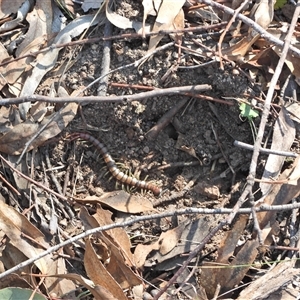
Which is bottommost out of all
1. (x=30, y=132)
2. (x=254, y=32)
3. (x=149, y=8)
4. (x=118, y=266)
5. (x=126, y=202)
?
(x=118, y=266)

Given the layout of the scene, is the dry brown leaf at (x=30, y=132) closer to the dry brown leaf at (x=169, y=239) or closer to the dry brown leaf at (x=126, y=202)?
the dry brown leaf at (x=126, y=202)

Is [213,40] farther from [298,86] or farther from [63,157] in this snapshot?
[63,157]

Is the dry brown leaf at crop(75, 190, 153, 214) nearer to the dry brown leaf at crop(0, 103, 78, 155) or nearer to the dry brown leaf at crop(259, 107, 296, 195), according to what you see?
the dry brown leaf at crop(0, 103, 78, 155)

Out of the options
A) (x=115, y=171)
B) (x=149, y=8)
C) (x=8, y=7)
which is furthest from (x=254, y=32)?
(x=8, y=7)

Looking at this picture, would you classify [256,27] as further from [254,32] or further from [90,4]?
[90,4]

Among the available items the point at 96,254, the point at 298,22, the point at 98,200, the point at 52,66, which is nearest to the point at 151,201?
the point at 98,200

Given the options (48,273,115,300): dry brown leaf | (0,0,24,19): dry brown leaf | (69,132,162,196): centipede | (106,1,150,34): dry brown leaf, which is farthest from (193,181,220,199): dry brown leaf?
(0,0,24,19): dry brown leaf
